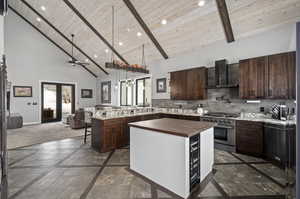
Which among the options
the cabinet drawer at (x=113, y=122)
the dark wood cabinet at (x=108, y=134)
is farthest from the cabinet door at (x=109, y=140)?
the cabinet drawer at (x=113, y=122)

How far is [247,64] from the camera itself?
12.2 feet

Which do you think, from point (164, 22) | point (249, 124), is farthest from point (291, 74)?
point (164, 22)

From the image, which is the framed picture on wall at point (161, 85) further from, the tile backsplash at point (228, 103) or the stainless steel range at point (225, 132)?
the stainless steel range at point (225, 132)

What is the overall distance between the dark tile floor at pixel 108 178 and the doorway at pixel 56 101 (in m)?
5.61

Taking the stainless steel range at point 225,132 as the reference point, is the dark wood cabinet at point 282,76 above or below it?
above

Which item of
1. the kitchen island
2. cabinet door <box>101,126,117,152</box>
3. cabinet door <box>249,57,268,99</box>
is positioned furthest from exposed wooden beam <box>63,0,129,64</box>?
cabinet door <box>249,57,268,99</box>

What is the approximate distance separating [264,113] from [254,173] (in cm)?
179

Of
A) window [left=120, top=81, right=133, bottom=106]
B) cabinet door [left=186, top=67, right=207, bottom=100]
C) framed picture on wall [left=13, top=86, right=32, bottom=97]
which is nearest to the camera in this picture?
cabinet door [left=186, top=67, right=207, bottom=100]

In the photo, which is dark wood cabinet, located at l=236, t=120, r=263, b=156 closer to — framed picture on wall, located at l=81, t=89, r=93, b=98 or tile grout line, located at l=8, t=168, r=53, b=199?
tile grout line, located at l=8, t=168, r=53, b=199

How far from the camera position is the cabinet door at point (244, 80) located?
→ 12.2 feet

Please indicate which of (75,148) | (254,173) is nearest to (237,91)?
(254,173)

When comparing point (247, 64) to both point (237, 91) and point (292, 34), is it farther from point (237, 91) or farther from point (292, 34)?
point (292, 34)

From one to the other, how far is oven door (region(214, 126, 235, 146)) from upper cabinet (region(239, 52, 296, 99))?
97 cm

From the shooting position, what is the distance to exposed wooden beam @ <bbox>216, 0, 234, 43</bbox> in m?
3.45
